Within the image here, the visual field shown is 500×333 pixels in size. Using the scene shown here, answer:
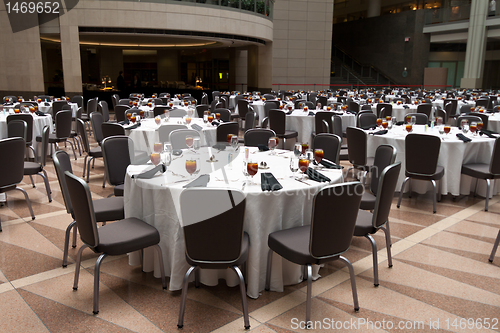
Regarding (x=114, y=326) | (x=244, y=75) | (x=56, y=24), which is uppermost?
(x=56, y=24)

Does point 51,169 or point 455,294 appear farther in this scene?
point 51,169

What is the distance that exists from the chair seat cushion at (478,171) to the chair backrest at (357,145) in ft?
4.26

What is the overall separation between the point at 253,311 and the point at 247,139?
8.42ft

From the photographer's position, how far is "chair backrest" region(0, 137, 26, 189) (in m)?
3.91

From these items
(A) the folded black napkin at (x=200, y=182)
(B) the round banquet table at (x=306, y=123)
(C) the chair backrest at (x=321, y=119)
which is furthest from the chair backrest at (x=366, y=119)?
(A) the folded black napkin at (x=200, y=182)

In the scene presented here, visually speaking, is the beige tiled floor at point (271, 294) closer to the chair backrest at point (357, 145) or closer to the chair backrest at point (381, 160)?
the chair backrest at point (381, 160)

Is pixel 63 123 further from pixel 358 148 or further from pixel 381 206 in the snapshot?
pixel 381 206

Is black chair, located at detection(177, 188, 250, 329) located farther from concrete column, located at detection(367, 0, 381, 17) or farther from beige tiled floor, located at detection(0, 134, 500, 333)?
concrete column, located at detection(367, 0, 381, 17)

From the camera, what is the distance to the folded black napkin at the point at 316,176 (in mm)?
3003

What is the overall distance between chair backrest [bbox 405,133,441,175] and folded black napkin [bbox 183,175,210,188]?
2716 mm

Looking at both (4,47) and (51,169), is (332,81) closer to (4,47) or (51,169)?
(4,47)

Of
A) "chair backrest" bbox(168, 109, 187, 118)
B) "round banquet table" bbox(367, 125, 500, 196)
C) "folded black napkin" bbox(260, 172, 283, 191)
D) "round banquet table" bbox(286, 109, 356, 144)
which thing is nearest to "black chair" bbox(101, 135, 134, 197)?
"folded black napkin" bbox(260, 172, 283, 191)

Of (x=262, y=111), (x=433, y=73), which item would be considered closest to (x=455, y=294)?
(x=262, y=111)

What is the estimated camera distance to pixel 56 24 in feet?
46.0
